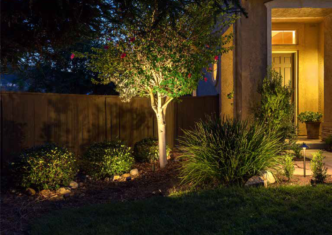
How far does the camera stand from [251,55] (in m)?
9.20

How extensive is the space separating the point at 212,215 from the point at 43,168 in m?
3.14

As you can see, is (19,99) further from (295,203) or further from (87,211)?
(295,203)

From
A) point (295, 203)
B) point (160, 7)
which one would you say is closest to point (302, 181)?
point (295, 203)

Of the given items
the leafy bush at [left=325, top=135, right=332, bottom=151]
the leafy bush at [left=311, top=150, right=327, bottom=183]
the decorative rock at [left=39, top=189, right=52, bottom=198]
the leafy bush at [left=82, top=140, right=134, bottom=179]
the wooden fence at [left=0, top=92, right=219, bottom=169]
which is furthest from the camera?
the leafy bush at [left=325, top=135, right=332, bottom=151]

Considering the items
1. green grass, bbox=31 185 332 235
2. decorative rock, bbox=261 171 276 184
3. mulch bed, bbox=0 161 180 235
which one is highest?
decorative rock, bbox=261 171 276 184

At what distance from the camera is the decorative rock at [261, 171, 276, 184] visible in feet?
18.1

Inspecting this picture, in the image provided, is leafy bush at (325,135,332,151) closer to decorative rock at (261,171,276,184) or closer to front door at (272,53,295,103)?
front door at (272,53,295,103)

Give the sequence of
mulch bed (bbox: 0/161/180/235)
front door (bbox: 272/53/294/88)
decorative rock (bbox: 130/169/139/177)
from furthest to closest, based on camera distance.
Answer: front door (bbox: 272/53/294/88)
decorative rock (bbox: 130/169/139/177)
mulch bed (bbox: 0/161/180/235)

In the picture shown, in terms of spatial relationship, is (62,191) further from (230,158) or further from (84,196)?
(230,158)

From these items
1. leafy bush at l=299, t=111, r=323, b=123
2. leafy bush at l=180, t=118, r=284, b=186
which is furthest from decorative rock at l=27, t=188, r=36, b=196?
leafy bush at l=299, t=111, r=323, b=123

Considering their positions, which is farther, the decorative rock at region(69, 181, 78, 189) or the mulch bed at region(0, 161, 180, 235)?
the decorative rock at region(69, 181, 78, 189)

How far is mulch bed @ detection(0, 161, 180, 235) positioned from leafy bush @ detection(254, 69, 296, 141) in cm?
307

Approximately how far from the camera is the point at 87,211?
4598 millimetres

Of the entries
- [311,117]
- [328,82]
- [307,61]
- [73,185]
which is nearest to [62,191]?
[73,185]
